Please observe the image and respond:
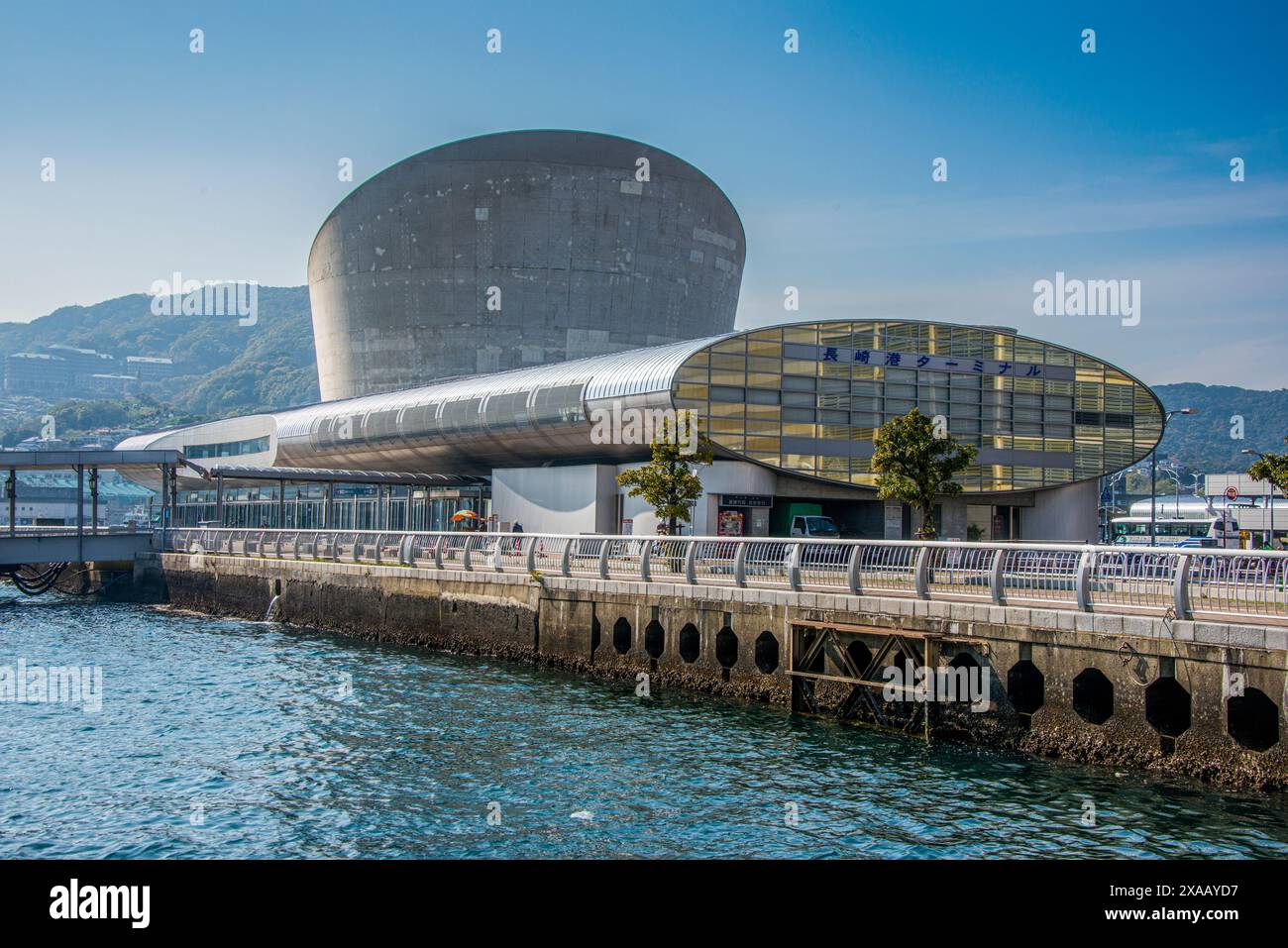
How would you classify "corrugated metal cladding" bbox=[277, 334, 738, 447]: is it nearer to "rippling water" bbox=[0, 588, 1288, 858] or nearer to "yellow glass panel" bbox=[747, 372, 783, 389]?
"yellow glass panel" bbox=[747, 372, 783, 389]

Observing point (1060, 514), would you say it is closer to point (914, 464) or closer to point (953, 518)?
point (953, 518)

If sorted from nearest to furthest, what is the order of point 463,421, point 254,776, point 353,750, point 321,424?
point 254,776
point 353,750
point 463,421
point 321,424

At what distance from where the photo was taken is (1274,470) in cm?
3600

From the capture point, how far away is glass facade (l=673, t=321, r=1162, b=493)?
51812 mm

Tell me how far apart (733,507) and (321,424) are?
37372 millimetres

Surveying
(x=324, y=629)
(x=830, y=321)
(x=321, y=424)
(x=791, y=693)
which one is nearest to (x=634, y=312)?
(x=321, y=424)

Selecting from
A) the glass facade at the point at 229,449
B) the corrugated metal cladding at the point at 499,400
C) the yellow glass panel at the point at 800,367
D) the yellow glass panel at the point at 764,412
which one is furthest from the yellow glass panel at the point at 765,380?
the glass facade at the point at 229,449

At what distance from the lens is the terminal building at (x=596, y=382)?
52656mm

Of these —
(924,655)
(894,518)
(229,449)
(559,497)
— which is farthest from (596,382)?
(229,449)

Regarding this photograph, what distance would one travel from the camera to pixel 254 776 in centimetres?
1967

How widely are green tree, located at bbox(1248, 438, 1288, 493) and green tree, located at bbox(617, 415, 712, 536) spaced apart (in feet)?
59.0

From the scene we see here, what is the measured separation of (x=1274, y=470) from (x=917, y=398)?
66.2ft

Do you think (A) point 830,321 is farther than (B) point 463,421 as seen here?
No
